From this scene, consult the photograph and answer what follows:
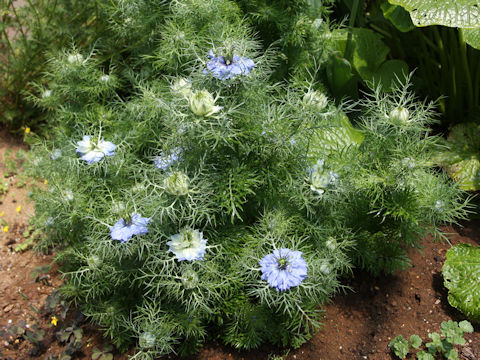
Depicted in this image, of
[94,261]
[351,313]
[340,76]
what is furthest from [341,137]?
[94,261]

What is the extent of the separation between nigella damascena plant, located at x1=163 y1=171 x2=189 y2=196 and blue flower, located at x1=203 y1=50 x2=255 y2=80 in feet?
1.07

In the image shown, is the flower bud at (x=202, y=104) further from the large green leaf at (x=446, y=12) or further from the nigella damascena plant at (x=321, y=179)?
the large green leaf at (x=446, y=12)

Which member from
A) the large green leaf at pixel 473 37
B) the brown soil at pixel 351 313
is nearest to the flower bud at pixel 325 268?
the brown soil at pixel 351 313

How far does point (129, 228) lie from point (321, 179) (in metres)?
0.65

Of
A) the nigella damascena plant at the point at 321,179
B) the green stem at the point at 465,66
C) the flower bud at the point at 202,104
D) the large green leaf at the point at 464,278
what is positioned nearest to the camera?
the flower bud at the point at 202,104

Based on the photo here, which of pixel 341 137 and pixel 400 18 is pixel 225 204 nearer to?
pixel 341 137

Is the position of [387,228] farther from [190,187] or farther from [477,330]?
[190,187]

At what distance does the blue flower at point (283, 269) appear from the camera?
4.73 ft

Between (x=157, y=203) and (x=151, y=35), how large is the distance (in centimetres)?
107

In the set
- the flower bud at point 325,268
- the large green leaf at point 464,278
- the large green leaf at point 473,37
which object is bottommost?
the large green leaf at point 464,278

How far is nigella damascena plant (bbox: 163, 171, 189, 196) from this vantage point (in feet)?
4.69

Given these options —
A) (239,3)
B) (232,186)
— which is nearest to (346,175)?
(232,186)

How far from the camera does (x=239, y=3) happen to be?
7.26ft

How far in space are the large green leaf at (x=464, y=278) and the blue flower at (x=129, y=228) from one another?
1242 mm
